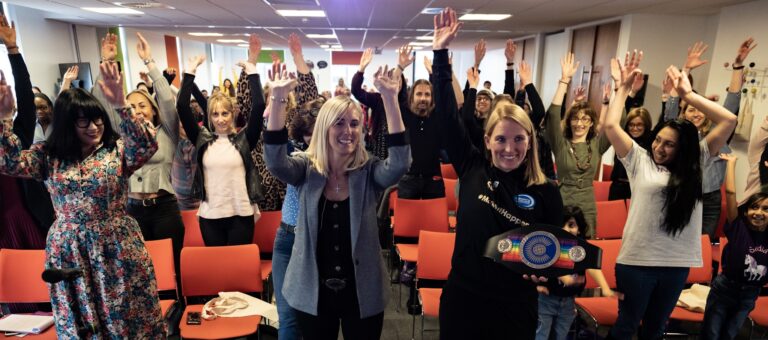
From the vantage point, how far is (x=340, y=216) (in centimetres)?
167

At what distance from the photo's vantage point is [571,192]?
322cm

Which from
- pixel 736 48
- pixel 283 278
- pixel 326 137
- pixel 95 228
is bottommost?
pixel 283 278

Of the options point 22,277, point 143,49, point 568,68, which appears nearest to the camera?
point 22,277

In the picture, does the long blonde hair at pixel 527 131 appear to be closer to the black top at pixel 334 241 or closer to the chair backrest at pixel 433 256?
the black top at pixel 334 241

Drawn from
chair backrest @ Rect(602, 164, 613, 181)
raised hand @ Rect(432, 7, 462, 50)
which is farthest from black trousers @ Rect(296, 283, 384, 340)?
chair backrest @ Rect(602, 164, 613, 181)

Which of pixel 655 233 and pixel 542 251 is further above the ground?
pixel 542 251

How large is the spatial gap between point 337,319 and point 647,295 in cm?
165

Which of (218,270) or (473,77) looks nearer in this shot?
(218,270)

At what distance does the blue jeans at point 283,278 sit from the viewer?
81.3 inches

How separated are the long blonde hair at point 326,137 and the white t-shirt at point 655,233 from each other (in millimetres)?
1509

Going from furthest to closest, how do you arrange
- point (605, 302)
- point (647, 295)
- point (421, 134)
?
1. point (421, 134)
2. point (605, 302)
3. point (647, 295)

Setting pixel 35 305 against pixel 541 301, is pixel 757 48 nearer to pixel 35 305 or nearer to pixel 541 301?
pixel 541 301

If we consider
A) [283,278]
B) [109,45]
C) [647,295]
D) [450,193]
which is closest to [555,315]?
[647,295]

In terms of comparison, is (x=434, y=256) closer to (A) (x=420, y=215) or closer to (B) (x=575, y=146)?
(A) (x=420, y=215)
